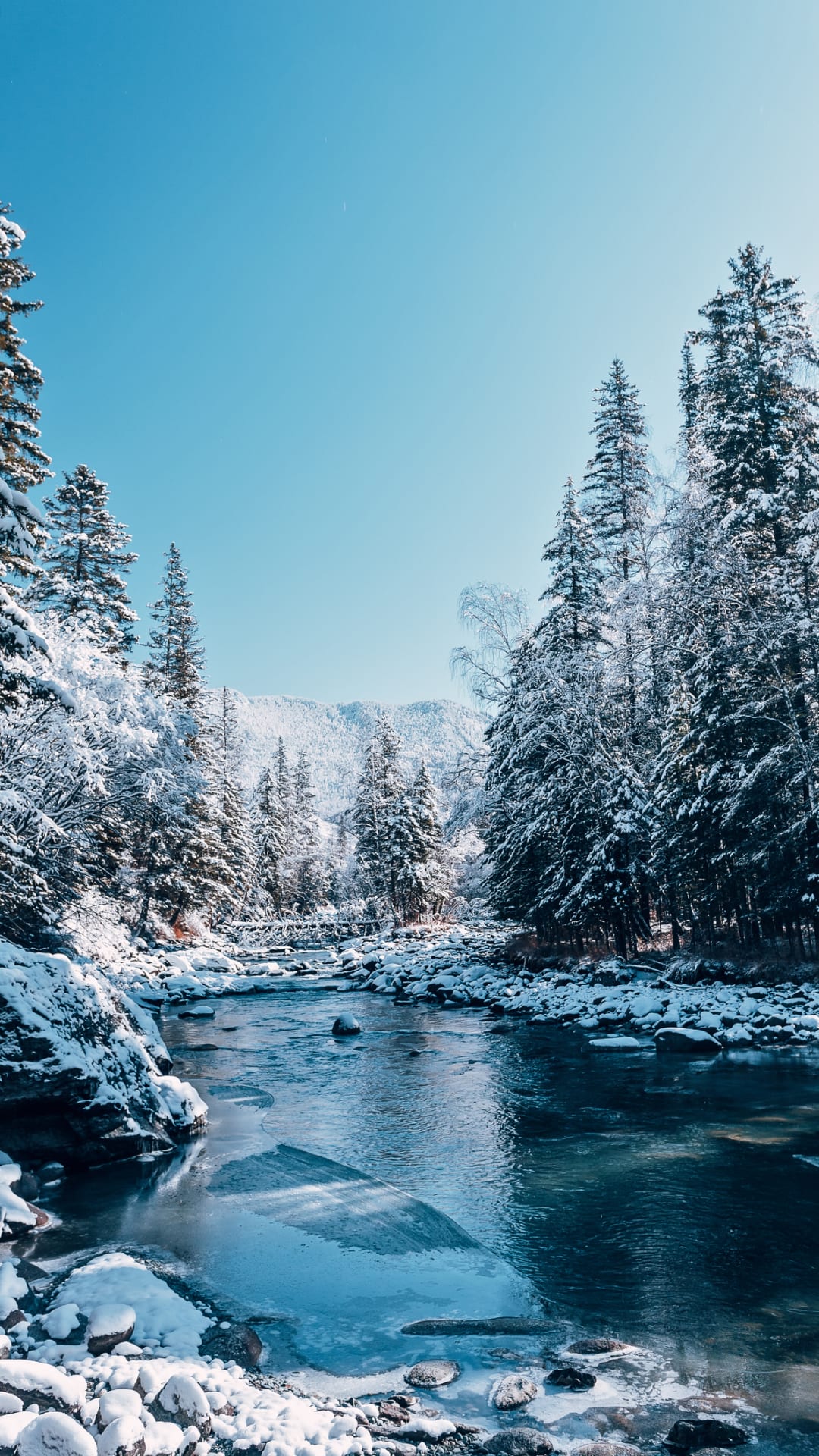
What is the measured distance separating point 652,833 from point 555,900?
187 inches

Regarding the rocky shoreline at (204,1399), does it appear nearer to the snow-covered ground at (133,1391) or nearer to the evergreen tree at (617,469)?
the snow-covered ground at (133,1391)

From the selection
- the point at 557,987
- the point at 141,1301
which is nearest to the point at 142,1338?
the point at 141,1301

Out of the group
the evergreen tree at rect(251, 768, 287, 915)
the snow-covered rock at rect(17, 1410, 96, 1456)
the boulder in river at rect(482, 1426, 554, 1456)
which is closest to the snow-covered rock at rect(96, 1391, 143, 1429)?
the snow-covered rock at rect(17, 1410, 96, 1456)

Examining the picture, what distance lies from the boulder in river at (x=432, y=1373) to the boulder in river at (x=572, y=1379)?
22.8 inches

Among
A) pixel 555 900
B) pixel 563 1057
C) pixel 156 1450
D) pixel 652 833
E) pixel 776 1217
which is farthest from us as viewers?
pixel 555 900

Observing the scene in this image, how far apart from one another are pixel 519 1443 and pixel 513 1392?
506 mm

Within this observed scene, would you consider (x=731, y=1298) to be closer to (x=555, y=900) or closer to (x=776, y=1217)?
(x=776, y=1217)

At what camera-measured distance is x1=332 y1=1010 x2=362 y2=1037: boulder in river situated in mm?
17391

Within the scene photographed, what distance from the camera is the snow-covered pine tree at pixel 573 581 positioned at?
26.2 metres

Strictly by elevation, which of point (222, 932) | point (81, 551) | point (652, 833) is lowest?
point (222, 932)

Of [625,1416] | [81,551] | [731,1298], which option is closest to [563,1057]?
[731,1298]

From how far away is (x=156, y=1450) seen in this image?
3.78 meters

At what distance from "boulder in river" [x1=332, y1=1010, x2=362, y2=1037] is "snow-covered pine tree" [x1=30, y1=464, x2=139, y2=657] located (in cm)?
1502

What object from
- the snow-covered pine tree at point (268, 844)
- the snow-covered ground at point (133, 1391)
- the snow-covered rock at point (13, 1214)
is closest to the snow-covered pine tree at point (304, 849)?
the snow-covered pine tree at point (268, 844)
